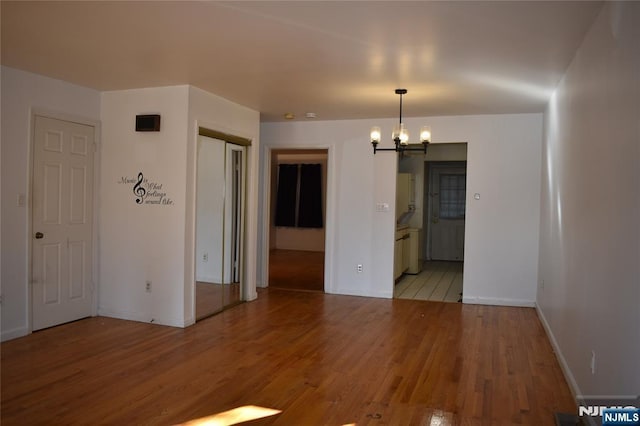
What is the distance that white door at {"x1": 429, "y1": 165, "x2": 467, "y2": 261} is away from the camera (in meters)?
10.7

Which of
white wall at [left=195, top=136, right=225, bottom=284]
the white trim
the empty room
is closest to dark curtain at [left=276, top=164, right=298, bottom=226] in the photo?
the empty room

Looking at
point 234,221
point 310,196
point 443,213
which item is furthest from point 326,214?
point 310,196

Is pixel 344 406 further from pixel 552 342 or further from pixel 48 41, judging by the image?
pixel 48 41

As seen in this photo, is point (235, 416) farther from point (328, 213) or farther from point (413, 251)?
point (413, 251)

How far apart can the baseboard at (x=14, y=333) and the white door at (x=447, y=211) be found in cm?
828

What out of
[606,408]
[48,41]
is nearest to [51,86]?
[48,41]

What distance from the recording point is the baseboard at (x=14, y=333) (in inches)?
168

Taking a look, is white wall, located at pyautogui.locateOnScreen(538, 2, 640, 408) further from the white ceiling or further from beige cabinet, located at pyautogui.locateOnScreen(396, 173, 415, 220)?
beige cabinet, located at pyautogui.locateOnScreen(396, 173, 415, 220)

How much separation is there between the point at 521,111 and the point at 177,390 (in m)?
5.00

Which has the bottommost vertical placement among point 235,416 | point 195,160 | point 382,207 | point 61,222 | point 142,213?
point 235,416

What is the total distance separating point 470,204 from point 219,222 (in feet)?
10.6

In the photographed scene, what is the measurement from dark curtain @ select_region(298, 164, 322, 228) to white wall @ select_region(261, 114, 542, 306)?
4.98 metres

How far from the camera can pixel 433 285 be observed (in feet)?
24.9

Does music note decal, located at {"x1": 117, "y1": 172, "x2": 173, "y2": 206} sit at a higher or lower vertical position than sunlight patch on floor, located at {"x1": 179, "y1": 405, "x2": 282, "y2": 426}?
higher
